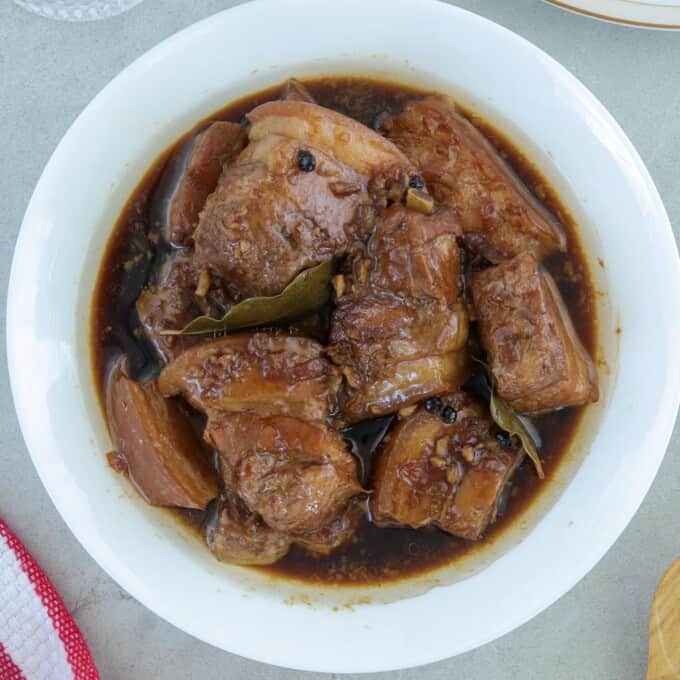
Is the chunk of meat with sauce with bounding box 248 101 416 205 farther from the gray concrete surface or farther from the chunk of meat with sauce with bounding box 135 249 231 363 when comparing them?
the gray concrete surface

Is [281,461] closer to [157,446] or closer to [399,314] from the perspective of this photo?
[157,446]

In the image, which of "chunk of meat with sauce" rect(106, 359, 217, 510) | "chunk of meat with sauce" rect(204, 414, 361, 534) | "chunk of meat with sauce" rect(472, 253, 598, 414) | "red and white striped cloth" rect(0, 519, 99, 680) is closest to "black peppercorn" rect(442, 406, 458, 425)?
"chunk of meat with sauce" rect(472, 253, 598, 414)

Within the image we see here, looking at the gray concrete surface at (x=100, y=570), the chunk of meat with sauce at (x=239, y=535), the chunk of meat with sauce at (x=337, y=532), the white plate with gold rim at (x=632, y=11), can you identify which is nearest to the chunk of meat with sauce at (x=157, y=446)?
the chunk of meat with sauce at (x=239, y=535)

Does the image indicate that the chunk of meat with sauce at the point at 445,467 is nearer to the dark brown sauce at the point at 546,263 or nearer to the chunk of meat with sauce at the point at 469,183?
the dark brown sauce at the point at 546,263

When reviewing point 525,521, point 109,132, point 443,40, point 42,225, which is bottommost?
point 525,521

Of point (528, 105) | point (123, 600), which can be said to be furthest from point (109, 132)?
point (123, 600)

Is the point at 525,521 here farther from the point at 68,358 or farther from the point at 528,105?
the point at 68,358
